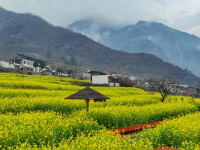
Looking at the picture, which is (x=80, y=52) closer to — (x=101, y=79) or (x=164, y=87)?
(x=101, y=79)

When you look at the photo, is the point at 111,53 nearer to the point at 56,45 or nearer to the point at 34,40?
the point at 56,45

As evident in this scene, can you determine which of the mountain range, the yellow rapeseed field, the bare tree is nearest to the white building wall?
the bare tree

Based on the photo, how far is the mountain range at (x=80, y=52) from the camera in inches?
5221

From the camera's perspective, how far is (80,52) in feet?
535

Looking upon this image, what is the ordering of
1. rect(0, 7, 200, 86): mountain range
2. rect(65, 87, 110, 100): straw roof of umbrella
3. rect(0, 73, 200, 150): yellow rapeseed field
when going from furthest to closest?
rect(0, 7, 200, 86): mountain range, rect(65, 87, 110, 100): straw roof of umbrella, rect(0, 73, 200, 150): yellow rapeseed field

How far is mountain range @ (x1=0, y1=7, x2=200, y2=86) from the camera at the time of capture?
132625mm

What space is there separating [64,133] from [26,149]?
238 centimetres

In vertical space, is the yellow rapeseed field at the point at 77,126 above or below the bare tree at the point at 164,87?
below

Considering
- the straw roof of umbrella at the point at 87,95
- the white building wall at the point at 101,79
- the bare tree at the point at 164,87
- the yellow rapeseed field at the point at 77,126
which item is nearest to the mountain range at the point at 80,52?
the white building wall at the point at 101,79

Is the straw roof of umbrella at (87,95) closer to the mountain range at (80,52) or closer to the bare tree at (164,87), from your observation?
the bare tree at (164,87)

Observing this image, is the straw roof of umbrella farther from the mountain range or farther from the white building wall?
the mountain range

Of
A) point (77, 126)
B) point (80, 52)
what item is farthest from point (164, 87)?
point (80, 52)

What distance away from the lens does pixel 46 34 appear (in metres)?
189

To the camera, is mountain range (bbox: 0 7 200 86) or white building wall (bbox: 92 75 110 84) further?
mountain range (bbox: 0 7 200 86)
